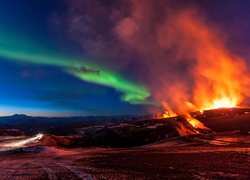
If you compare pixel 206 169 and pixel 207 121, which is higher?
pixel 207 121

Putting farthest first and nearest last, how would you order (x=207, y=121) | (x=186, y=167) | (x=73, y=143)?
(x=207, y=121)
(x=73, y=143)
(x=186, y=167)

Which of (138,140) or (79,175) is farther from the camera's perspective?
(138,140)

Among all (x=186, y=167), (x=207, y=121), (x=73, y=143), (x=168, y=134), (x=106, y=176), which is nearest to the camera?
(x=106, y=176)

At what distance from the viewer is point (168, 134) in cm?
5234

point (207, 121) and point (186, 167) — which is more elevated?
point (207, 121)

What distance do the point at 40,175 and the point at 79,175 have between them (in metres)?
3.02

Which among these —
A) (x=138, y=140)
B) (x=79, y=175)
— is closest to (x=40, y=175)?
(x=79, y=175)

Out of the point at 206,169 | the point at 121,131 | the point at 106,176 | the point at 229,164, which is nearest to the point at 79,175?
the point at 106,176

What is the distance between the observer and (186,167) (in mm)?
16688

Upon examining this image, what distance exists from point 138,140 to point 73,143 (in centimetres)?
1542

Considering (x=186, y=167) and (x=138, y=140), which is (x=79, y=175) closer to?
(x=186, y=167)

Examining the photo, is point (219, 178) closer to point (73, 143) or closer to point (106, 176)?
point (106, 176)

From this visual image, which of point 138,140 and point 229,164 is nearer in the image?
point 229,164

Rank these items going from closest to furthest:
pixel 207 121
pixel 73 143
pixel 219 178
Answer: pixel 219 178, pixel 73 143, pixel 207 121
